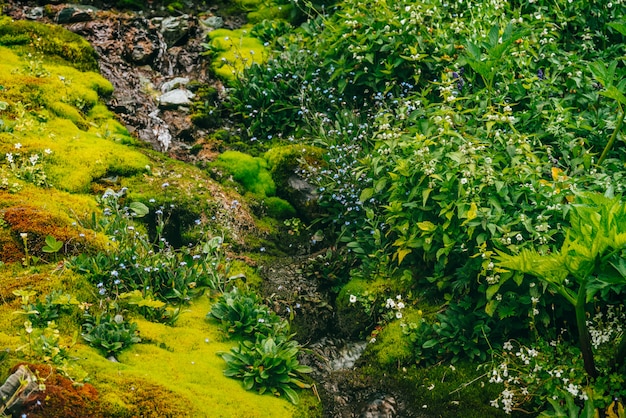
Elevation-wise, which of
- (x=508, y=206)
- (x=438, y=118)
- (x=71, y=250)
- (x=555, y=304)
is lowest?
(x=71, y=250)

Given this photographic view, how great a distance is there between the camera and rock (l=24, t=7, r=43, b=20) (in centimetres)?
1021

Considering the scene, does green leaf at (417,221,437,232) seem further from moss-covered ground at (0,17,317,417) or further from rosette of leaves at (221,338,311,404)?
moss-covered ground at (0,17,317,417)

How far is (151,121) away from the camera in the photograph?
856cm

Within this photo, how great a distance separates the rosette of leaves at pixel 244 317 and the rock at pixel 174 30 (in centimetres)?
619

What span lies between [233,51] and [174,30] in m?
1.28

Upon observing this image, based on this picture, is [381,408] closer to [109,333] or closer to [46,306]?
[109,333]

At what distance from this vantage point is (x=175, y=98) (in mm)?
8891

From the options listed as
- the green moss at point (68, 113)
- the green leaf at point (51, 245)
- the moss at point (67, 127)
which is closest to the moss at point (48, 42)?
the moss at point (67, 127)

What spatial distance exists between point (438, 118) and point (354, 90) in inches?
101

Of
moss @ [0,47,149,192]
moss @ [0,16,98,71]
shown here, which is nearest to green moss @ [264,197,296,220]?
moss @ [0,47,149,192]

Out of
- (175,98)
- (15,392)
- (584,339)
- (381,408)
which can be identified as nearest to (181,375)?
(15,392)

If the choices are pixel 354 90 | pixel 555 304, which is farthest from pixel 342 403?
pixel 354 90

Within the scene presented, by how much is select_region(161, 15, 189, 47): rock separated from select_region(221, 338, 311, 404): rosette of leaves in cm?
680

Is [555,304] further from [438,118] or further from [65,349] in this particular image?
[65,349]
